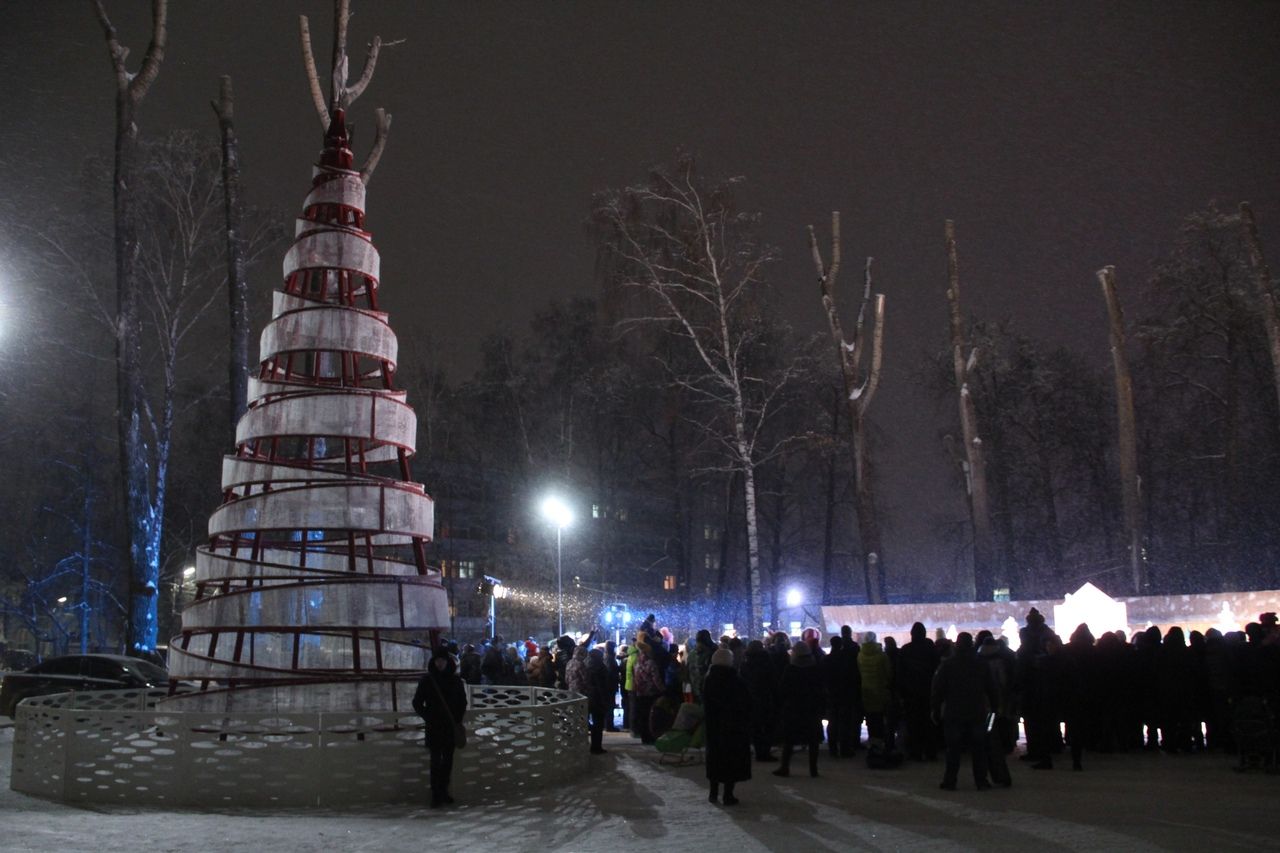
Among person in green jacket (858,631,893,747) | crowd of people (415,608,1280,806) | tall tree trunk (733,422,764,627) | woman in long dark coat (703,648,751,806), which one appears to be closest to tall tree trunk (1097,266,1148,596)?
tall tree trunk (733,422,764,627)

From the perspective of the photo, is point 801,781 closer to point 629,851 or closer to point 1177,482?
point 629,851

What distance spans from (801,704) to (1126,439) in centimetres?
1764

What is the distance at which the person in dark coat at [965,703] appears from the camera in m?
11.1

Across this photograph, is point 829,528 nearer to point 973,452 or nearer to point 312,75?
point 973,452

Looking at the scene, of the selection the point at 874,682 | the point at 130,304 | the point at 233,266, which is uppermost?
the point at 233,266

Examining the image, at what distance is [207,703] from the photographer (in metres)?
12.1

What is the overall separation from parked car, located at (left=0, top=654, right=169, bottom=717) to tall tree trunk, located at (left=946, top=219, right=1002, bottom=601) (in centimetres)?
1954

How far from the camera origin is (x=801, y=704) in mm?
12906

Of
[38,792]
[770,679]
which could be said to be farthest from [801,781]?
[38,792]

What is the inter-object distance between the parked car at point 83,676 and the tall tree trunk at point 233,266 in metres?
4.74

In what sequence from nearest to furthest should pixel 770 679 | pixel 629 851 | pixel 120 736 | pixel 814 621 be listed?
pixel 629 851
pixel 120 736
pixel 770 679
pixel 814 621

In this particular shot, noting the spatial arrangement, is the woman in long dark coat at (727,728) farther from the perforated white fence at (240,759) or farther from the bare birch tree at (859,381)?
the bare birch tree at (859,381)

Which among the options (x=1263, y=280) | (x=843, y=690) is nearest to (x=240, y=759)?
(x=843, y=690)

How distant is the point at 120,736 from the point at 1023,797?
9.16 meters
